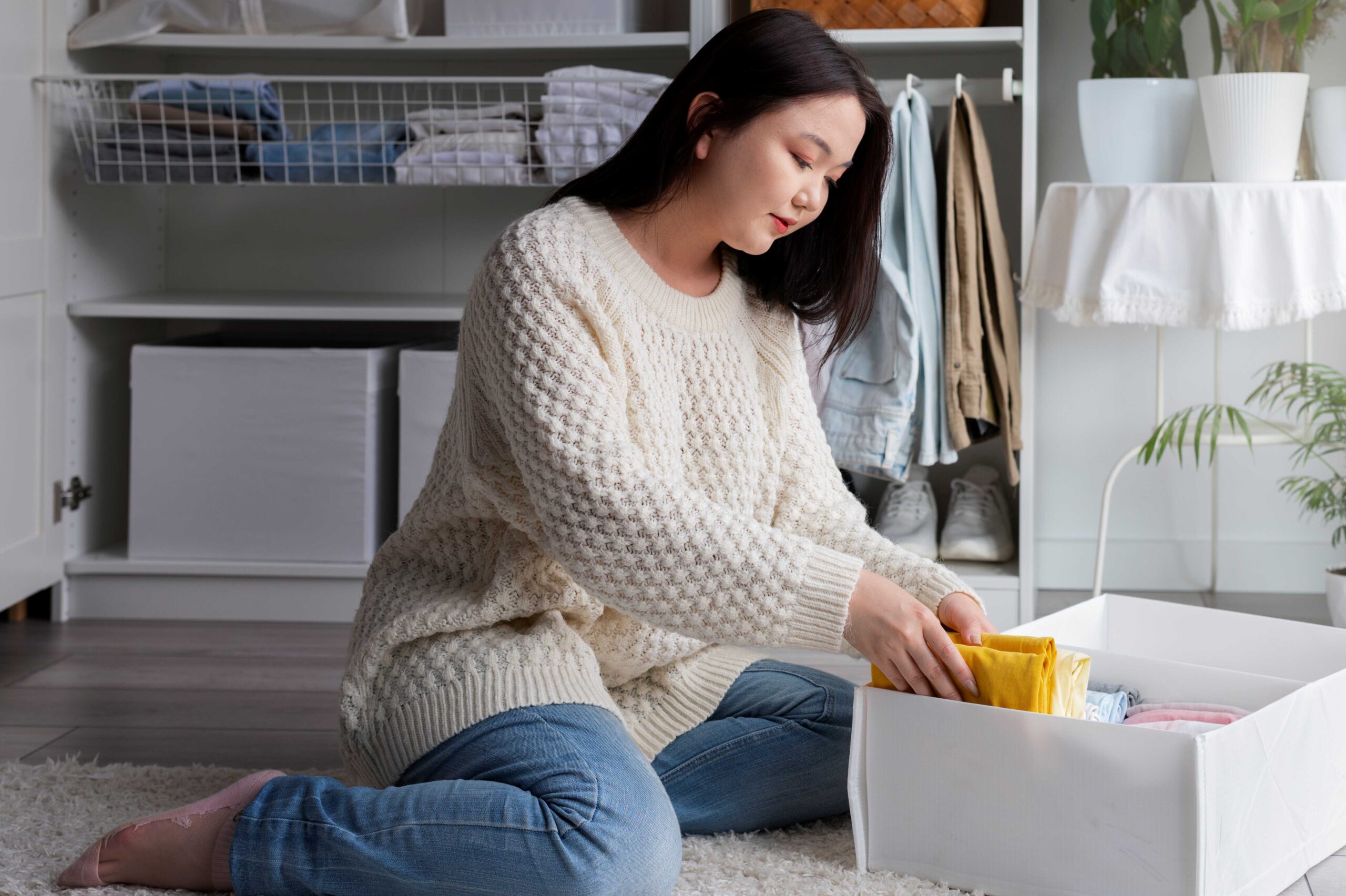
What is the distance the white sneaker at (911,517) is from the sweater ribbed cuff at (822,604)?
115 centimetres

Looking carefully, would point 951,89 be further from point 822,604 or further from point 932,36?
point 822,604

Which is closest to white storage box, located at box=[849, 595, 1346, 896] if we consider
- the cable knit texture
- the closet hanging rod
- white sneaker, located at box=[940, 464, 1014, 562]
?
the cable knit texture

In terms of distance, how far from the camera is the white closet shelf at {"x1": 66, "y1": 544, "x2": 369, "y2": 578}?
2.24 meters

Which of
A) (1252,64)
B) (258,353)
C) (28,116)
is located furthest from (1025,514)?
(28,116)

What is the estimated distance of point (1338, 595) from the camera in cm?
200

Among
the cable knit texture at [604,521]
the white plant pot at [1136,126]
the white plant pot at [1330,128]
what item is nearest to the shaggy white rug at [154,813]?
the cable knit texture at [604,521]

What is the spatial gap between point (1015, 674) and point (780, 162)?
0.46m

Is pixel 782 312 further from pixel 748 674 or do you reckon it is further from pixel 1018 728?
pixel 1018 728

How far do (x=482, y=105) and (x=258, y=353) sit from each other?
54cm

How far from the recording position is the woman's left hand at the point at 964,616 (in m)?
1.14

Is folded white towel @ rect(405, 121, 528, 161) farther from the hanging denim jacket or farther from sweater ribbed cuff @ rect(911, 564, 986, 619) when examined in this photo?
sweater ribbed cuff @ rect(911, 564, 986, 619)

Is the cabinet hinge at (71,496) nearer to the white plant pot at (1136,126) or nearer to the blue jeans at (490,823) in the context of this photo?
the blue jeans at (490,823)

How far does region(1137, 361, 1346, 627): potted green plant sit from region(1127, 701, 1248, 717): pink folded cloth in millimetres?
771

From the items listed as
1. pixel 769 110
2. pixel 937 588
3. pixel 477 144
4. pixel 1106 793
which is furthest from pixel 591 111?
pixel 1106 793
